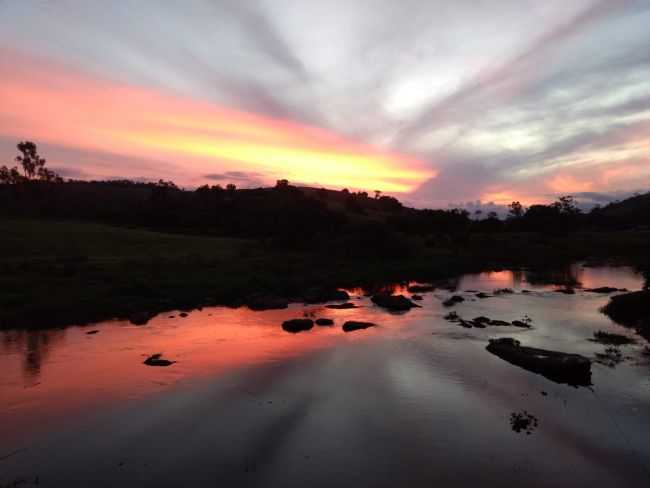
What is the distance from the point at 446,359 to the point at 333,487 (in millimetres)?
16272

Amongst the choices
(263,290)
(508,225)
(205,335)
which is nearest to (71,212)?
(263,290)

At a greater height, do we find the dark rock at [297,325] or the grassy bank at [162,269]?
the grassy bank at [162,269]

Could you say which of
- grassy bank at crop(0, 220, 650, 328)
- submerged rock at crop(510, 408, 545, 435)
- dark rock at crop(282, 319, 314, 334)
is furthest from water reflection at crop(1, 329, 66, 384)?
submerged rock at crop(510, 408, 545, 435)

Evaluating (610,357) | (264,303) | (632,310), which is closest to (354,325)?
(264,303)

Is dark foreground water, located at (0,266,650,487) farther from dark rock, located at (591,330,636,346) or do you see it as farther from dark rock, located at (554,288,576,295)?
dark rock, located at (554,288,576,295)

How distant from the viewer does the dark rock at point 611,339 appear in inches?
1298

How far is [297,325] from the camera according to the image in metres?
38.7

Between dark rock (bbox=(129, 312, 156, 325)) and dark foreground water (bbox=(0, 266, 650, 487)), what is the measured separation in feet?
7.62

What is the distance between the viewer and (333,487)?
1533 centimetres

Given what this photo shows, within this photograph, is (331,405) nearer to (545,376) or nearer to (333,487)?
(333,487)

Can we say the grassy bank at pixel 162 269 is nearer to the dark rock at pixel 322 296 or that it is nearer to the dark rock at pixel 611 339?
the dark rock at pixel 322 296

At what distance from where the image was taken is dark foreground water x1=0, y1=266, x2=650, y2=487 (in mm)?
16422

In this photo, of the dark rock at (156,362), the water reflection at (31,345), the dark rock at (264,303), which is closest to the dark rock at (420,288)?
the dark rock at (264,303)

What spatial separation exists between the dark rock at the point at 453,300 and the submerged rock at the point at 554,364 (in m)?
20.8
